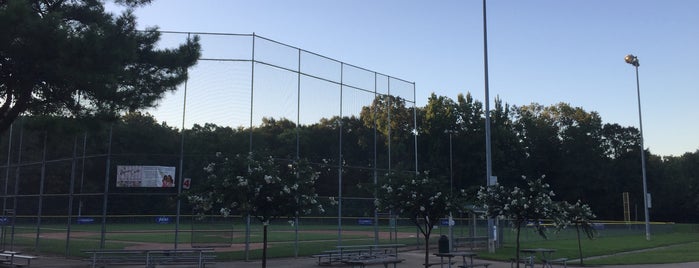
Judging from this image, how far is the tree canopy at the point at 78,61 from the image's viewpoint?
12.6m

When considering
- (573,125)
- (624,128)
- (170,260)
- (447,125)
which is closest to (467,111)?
(447,125)

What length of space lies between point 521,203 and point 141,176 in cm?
1220

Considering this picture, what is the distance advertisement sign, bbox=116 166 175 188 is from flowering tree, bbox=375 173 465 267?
828cm

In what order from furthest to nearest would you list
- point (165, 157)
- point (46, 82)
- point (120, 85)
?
point (165, 157)
point (120, 85)
point (46, 82)

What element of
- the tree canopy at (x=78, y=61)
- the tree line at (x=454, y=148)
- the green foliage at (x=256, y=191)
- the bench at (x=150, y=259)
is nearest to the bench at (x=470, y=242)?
the tree line at (x=454, y=148)

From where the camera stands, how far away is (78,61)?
1304cm

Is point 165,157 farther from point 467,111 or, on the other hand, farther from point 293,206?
point 467,111

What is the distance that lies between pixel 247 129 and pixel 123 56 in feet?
24.2

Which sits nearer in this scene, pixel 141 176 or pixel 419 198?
pixel 419 198

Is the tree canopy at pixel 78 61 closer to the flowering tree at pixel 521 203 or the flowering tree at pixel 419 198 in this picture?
the flowering tree at pixel 419 198

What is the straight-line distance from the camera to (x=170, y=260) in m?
15.9

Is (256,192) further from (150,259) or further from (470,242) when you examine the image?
(470,242)

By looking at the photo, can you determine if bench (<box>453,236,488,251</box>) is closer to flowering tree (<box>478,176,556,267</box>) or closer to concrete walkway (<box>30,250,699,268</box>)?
concrete walkway (<box>30,250,699,268</box>)

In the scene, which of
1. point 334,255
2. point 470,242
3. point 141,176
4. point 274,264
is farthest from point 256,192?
point 470,242
